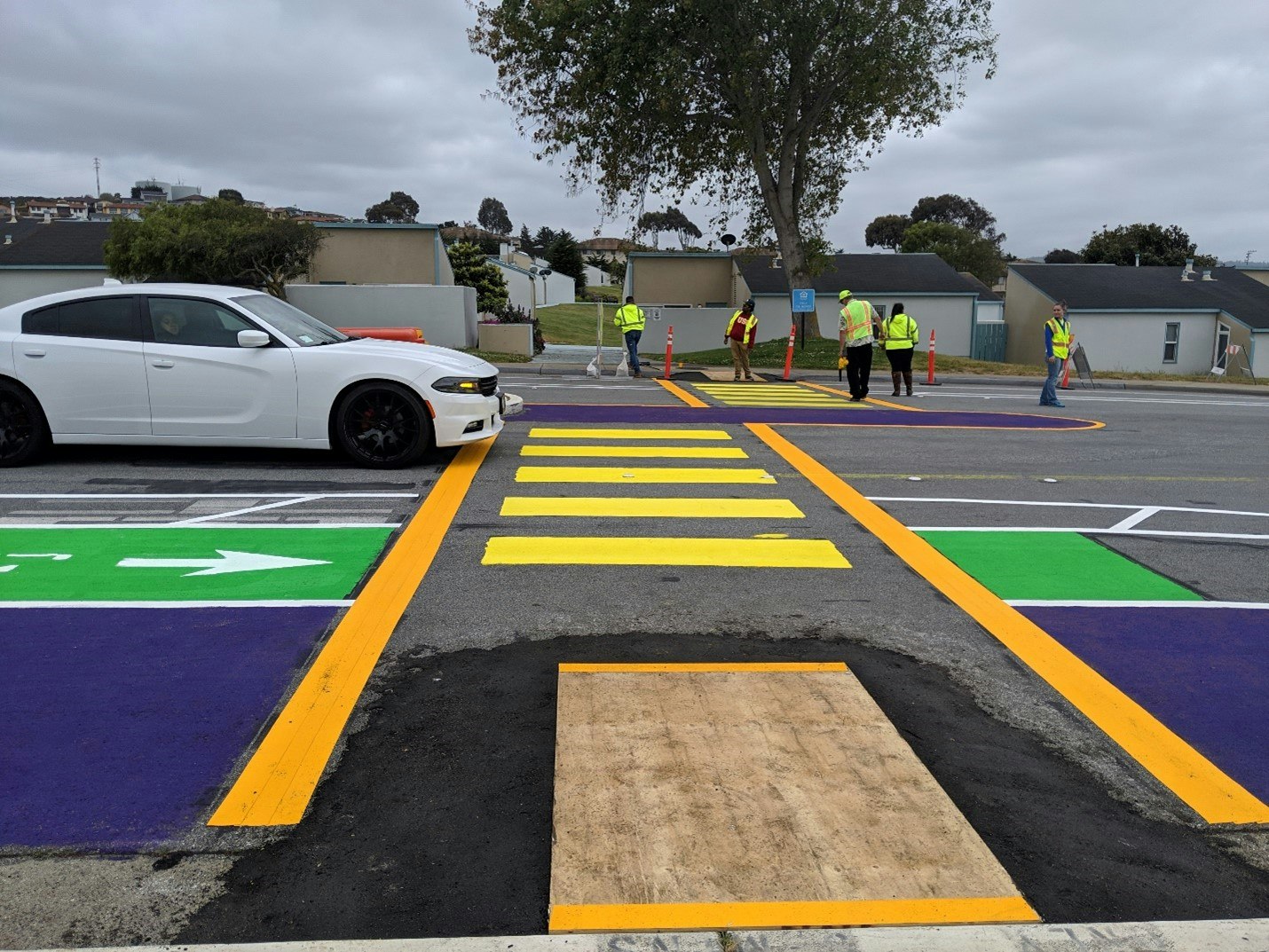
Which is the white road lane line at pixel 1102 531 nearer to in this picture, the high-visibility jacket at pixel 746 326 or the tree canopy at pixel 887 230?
the high-visibility jacket at pixel 746 326

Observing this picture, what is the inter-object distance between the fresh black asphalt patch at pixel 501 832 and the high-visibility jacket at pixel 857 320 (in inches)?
474

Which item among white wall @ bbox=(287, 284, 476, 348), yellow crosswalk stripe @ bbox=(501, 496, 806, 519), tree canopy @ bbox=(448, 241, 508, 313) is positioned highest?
tree canopy @ bbox=(448, 241, 508, 313)

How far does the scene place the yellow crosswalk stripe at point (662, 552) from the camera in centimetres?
676

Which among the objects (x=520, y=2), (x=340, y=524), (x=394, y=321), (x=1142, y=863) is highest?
(x=520, y=2)

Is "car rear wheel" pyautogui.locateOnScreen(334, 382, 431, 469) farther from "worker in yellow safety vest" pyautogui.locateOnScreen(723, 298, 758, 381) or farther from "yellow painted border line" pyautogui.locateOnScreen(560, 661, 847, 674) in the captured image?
"worker in yellow safety vest" pyautogui.locateOnScreen(723, 298, 758, 381)

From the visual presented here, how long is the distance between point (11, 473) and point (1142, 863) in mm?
9061

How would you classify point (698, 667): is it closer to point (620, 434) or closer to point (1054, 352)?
point (620, 434)

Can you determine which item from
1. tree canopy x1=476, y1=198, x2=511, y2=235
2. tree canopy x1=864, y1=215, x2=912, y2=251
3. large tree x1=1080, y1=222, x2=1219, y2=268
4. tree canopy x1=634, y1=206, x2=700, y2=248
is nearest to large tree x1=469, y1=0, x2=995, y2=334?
tree canopy x1=634, y1=206, x2=700, y2=248

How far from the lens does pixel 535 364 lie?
24953mm

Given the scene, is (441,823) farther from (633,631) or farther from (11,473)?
(11,473)

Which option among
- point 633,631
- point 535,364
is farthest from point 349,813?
point 535,364

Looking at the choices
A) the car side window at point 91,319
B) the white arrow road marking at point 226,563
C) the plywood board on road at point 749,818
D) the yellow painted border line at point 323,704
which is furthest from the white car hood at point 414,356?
the plywood board on road at point 749,818

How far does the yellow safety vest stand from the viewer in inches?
639

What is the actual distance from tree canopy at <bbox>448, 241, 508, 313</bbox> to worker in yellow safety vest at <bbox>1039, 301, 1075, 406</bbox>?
35649 millimetres
